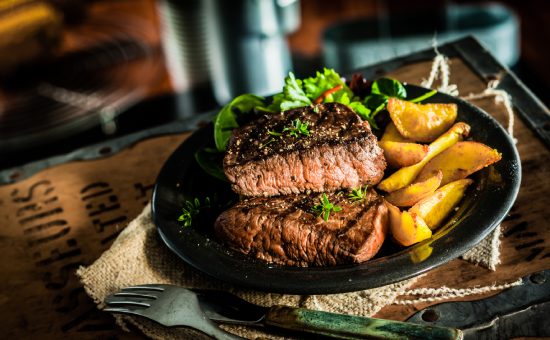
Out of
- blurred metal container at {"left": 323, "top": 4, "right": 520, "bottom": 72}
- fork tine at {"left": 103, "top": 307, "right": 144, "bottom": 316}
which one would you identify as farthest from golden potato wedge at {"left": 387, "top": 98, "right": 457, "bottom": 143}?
blurred metal container at {"left": 323, "top": 4, "right": 520, "bottom": 72}

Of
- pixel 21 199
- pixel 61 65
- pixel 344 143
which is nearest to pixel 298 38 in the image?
pixel 61 65

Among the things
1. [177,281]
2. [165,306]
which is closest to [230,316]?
[165,306]

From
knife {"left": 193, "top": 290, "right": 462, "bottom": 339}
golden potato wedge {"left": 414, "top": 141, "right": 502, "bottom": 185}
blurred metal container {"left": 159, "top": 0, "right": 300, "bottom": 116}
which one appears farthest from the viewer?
blurred metal container {"left": 159, "top": 0, "right": 300, "bottom": 116}

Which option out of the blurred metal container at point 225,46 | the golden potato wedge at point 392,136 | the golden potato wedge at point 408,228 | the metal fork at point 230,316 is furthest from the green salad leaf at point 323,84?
the blurred metal container at point 225,46

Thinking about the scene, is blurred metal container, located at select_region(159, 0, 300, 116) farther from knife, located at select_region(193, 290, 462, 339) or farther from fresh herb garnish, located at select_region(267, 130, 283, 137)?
knife, located at select_region(193, 290, 462, 339)

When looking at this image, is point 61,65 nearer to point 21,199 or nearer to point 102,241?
point 21,199

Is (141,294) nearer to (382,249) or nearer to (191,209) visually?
(191,209)

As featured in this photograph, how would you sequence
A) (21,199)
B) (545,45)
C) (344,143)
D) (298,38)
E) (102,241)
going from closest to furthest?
(344,143) < (102,241) < (21,199) < (545,45) < (298,38)
